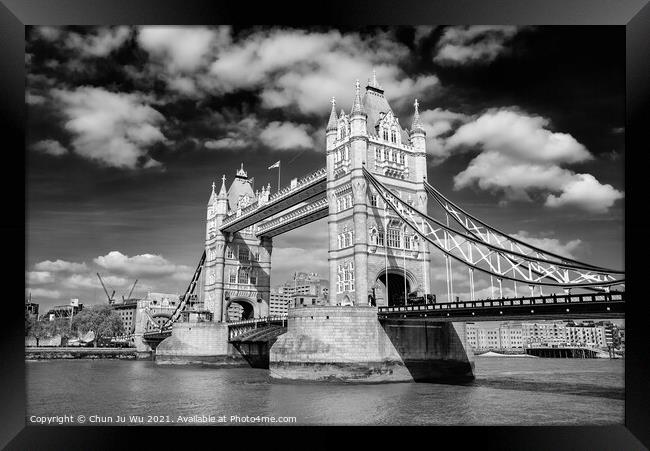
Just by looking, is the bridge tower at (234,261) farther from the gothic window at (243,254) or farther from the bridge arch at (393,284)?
the bridge arch at (393,284)

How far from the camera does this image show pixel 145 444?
16719 millimetres

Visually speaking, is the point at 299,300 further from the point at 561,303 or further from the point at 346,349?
the point at 561,303

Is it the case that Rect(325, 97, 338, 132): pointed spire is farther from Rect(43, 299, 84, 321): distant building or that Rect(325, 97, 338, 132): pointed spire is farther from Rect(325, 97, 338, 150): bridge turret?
Rect(43, 299, 84, 321): distant building

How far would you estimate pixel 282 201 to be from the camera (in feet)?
180

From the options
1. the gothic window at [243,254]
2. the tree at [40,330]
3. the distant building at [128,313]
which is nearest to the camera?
the gothic window at [243,254]

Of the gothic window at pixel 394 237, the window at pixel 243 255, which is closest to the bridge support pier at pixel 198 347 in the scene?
the window at pixel 243 255

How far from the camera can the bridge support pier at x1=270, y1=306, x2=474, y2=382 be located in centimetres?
3338

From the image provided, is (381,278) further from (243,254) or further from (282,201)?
(243,254)

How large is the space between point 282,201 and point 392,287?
52.7 feet

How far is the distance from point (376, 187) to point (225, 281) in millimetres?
33585
